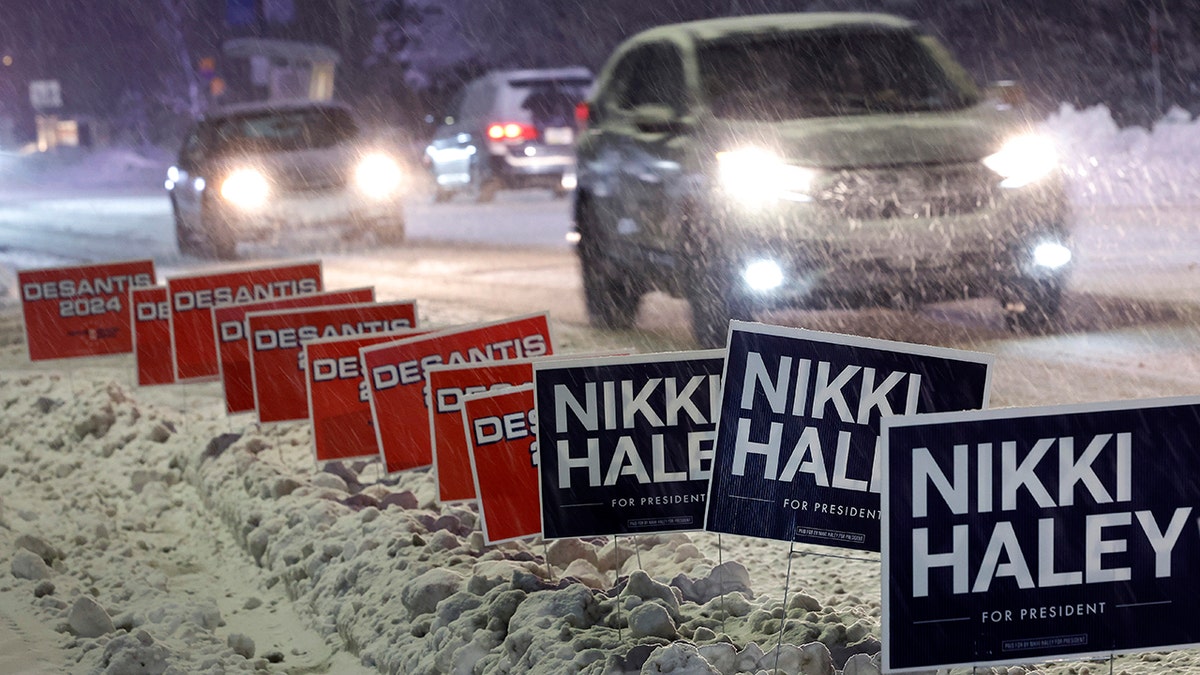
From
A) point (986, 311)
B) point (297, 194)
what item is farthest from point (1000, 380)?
point (297, 194)

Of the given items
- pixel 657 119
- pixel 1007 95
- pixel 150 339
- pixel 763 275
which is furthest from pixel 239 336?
pixel 1007 95

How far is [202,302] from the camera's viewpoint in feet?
24.3

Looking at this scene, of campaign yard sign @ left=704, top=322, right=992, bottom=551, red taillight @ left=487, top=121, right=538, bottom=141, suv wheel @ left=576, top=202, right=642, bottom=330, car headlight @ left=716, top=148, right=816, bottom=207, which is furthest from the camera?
red taillight @ left=487, top=121, right=538, bottom=141

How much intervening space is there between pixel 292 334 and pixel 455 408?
171cm

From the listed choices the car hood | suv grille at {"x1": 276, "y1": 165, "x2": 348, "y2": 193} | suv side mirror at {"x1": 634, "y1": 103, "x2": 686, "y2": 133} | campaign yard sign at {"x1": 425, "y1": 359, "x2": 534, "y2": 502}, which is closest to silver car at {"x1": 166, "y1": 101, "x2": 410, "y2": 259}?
suv grille at {"x1": 276, "y1": 165, "x2": 348, "y2": 193}

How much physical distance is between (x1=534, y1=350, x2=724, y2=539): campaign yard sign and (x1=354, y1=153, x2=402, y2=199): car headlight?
11.6m

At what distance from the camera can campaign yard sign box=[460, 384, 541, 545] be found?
4.67 meters

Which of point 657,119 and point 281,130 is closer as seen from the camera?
point 657,119

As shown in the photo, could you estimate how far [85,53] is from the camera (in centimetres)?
7481

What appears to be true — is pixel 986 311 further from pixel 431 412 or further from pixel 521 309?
pixel 431 412

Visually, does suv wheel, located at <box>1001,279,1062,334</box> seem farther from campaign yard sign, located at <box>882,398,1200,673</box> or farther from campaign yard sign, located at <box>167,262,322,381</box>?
campaign yard sign, located at <box>882,398,1200,673</box>

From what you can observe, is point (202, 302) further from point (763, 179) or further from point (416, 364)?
point (763, 179)

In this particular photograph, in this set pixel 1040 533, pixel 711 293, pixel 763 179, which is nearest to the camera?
pixel 1040 533

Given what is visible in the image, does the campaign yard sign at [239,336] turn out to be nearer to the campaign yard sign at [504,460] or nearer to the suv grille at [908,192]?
the campaign yard sign at [504,460]
